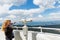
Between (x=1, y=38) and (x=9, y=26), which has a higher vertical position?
(x=9, y=26)

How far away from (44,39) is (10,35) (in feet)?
10.6

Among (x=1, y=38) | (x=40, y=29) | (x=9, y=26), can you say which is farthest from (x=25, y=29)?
(x=1, y=38)

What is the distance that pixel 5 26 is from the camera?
27.9 feet

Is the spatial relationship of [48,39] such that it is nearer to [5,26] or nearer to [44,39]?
→ [44,39]

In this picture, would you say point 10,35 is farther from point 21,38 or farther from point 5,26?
point 21,38

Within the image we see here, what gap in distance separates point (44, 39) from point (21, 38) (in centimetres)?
556

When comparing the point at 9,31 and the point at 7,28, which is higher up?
the point at 7,28

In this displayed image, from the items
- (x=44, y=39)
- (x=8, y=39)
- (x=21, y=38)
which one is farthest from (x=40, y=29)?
(x=44, y=39)

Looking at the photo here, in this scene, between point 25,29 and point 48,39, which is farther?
point 25,29

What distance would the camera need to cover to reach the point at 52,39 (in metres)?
5.30

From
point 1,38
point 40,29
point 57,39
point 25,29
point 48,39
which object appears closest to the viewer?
point 57,39

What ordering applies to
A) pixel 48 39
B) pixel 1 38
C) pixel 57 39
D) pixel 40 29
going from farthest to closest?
1. pixel 1 38
2. pixel 40 29
3. pixel 48 39
4. pixel 57 39

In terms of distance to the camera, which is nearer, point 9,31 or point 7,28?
point 7,28

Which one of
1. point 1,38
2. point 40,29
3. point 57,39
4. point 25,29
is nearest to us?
point 57,39
